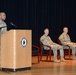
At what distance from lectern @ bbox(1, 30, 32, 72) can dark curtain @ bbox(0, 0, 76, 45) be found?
11.2 ft

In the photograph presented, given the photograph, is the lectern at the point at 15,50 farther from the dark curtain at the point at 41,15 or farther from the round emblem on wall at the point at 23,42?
the dark curtain at the point at 41,15

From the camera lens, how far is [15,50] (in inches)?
218

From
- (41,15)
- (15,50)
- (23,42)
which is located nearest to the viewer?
(15,50)

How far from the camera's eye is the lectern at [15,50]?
5.54 metres

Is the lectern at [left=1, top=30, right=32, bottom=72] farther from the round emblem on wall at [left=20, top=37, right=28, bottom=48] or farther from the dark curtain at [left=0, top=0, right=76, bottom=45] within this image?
the dark curtain at [left=0, top=0, right=76, bottom=45]

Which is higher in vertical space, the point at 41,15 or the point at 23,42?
the point at 41,15

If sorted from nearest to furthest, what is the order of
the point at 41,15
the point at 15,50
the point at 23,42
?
1. the point at 15,50
2. the point at 23,42
3. the point at 41,15

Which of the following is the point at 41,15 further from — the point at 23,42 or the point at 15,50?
the point at 15,50

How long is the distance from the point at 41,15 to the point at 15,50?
4860 mm

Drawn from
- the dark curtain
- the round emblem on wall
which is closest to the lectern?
the round emblem on wall

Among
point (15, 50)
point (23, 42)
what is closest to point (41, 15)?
point (23, 42)

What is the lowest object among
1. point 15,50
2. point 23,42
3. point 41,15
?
point 15,50

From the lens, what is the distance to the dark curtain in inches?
373

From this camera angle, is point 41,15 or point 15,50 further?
point 41,15
